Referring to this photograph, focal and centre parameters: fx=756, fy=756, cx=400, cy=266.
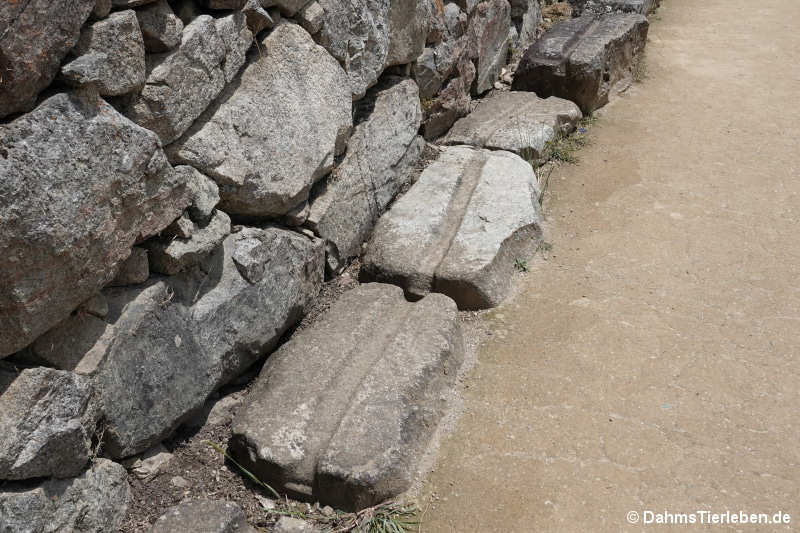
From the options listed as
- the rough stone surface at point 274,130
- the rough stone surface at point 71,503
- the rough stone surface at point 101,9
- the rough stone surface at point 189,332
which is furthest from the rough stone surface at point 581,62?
the rough stone surface at point 71,503

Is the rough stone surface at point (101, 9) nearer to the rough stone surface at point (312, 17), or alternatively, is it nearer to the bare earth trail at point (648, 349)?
the rough stone surface at point (312, 17)

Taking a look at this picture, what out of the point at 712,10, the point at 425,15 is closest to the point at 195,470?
the point at 425,15

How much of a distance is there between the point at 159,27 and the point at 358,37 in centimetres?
123

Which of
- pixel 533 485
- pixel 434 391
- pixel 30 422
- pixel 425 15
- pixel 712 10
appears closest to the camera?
pixel 30 422

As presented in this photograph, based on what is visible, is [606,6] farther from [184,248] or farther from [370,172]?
[184,248]

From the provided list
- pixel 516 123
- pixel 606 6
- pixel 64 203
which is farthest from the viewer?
pixel 606 6

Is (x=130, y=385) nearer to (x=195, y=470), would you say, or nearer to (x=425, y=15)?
(x=195, y=470)

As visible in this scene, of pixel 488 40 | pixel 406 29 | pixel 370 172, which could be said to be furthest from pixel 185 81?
pixel 488 40

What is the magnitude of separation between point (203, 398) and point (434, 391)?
824 millimetres

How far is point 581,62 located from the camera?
4.72 metres

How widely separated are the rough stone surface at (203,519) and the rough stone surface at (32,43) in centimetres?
125

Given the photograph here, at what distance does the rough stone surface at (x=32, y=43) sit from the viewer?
1.74 meters

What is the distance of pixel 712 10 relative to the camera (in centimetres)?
676

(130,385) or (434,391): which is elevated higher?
(130,385)
